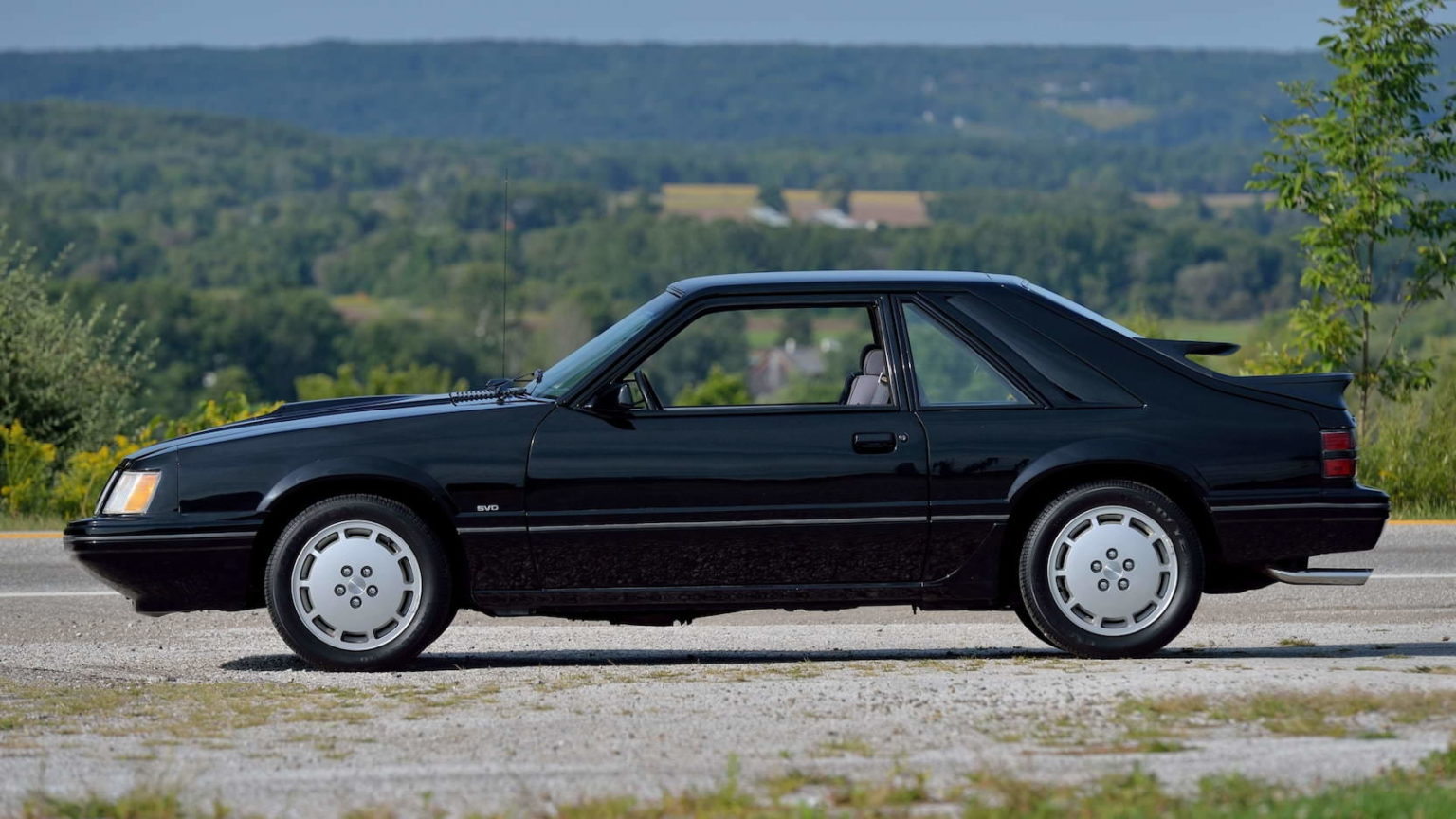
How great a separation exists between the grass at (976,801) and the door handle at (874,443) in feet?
7.90

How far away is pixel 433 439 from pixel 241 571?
90 cm

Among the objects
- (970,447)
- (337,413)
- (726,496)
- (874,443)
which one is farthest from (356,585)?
(970,447)

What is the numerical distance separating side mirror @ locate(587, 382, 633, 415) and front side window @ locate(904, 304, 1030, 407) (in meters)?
1.15

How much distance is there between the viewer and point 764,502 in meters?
7.06

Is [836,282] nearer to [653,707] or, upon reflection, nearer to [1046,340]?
[1046,340]

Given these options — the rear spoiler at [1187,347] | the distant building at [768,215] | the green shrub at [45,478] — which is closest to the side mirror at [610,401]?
the rear spoiler at [1187,347]

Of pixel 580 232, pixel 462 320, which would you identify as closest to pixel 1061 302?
pixel 462 320

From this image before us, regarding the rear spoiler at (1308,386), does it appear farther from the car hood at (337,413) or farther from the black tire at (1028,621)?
the car hood at (337,413)

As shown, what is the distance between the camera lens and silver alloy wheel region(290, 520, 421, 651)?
23.0ft

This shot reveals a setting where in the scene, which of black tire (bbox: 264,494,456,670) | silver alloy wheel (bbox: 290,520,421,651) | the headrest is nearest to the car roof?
the headrest

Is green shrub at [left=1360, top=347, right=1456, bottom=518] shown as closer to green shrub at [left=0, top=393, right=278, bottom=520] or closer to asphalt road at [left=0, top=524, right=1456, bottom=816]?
asphalt road at [left=0, top=524, right=1456, bottom=816]

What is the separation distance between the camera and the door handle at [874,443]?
710cm

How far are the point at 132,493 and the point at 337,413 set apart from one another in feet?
2.81

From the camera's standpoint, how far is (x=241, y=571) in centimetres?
709
